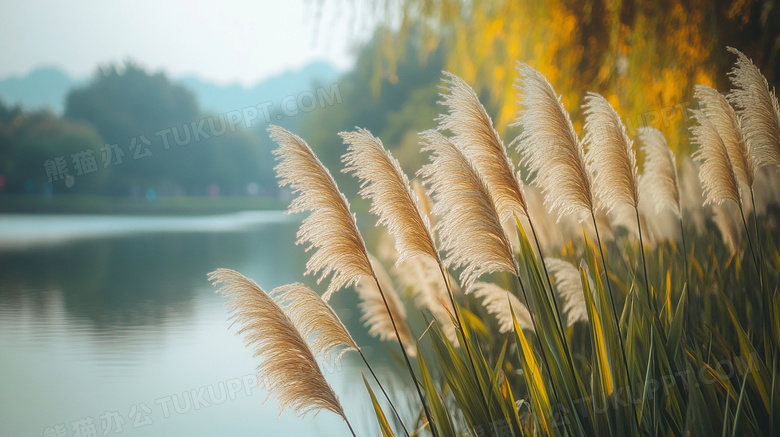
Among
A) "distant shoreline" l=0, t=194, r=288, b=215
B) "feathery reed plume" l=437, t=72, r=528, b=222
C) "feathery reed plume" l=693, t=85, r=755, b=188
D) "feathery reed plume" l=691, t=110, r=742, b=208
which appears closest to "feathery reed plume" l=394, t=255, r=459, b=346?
"feathery reed plume" l=437, t=72, r=528, b=222

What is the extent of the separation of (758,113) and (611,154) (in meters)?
0.61

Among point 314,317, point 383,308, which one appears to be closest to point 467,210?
point 314,317

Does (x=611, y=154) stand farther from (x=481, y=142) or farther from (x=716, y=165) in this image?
(x=716, y=165)

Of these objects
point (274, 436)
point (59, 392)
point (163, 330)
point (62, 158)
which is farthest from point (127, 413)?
point (62, 158)

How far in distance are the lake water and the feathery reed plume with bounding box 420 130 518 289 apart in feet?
2.30

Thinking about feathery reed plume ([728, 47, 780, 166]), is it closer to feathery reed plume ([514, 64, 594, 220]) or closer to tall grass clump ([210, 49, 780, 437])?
tall grass clump ([210, 49, 780, 437])

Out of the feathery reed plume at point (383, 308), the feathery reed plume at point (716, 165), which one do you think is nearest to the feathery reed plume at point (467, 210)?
the feathery reed plume at point (383, 308)

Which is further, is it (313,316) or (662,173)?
(662,173)

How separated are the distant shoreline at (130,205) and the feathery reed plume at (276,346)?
18.0m

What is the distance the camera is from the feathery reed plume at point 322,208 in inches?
46.6

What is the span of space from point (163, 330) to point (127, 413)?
2176 millimetres

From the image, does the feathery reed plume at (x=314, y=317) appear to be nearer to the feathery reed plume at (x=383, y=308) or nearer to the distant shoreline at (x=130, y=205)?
the feathery reed plume at (x=383, y=308)

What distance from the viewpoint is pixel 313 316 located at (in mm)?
1200

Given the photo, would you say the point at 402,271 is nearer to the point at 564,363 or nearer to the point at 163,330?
the point at 564,363
